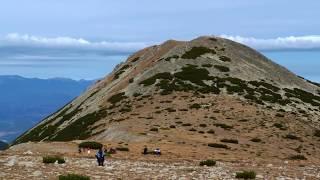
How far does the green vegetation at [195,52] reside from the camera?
107m

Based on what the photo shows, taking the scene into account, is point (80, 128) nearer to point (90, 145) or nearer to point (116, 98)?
point (116, 98)

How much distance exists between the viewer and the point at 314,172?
29.4 m

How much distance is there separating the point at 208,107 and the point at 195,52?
3705cm

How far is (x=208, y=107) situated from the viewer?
244ft

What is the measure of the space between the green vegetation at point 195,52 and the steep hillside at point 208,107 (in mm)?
21

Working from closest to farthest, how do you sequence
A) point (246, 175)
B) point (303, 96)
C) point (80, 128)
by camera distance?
point (246, 175)
point (80, 128)
point (303, 96)

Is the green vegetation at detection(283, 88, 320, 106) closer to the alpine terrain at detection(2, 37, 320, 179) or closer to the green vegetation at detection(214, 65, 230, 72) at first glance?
the alpine terrain at detection(2, 37, 320, 179)

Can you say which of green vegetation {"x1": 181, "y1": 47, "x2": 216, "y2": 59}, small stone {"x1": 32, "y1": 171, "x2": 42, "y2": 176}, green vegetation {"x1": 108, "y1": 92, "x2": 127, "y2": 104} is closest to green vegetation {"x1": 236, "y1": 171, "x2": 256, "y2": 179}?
small stone {"x1": 32, "y1": 171, "x2": 42, "y2": 176}

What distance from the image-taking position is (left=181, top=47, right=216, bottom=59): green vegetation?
4220 inches

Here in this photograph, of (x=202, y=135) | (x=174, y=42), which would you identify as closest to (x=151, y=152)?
(x=202, y=135)

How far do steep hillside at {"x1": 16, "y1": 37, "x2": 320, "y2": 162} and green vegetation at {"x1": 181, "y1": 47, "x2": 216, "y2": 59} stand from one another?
2 cm

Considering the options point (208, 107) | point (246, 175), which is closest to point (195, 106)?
point (208, 107)

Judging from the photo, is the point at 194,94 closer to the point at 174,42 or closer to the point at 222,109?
the point at 222,109

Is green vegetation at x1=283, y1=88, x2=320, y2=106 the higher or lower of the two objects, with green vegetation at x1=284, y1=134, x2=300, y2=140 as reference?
higher
